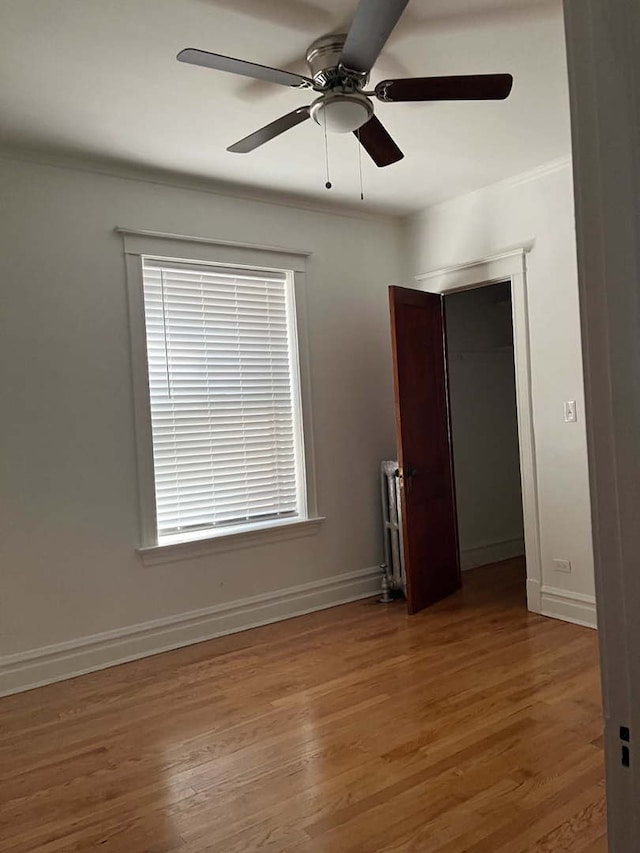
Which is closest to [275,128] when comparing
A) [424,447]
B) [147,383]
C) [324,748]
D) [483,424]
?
[147,383]

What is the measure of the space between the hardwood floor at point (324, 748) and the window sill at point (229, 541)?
55 centimetres

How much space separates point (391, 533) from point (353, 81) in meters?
3.05

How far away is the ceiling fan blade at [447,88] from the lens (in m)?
2.27

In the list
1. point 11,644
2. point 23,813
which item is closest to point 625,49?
point 23,813

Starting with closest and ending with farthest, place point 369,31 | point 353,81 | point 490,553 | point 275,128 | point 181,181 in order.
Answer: point 369,31 < point 353,81 < point 275,128 < point 181,181 < point 490,553

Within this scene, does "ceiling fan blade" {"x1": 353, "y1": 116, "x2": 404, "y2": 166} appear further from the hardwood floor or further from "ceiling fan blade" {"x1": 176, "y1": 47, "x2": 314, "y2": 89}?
the hardwood floor

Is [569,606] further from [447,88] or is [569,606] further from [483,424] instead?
[447,88]

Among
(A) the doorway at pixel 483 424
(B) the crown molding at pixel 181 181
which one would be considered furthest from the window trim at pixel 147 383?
(A) the doorway at pixel 483 424

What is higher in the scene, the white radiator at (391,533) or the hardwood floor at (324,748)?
the white radiator at (391,533)

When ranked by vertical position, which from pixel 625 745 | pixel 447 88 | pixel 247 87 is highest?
pixel 247 87

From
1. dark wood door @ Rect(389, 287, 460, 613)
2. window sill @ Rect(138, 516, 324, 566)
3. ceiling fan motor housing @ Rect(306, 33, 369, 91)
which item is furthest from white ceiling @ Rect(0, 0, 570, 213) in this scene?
window sill @ Rect(138, 516, 324, 566)

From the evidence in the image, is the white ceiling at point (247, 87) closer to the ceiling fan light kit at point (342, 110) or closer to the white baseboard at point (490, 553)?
the ceiling fan light kit at point (342, 110)

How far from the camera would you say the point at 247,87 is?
9.10ft

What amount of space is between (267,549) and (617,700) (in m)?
3.64
